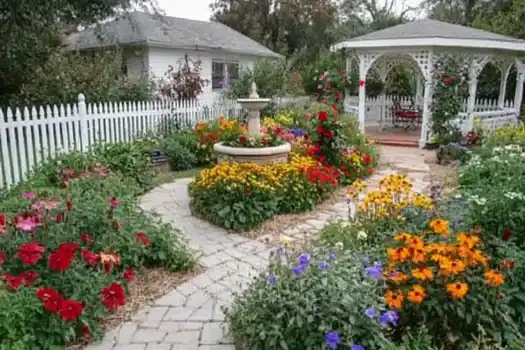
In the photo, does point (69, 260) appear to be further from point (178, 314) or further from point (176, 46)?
point (176, 46)

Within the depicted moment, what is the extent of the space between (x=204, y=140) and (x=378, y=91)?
8767 millimetres

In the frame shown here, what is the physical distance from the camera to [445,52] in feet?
36.0

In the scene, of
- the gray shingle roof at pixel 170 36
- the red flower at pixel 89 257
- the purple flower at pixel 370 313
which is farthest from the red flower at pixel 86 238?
the gray shingle roof at pixel 170 36

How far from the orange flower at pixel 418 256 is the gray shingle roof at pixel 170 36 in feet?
36.4

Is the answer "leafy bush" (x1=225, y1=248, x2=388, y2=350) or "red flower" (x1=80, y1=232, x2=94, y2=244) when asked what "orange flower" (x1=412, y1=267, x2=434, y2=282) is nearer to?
"leafy bush" (x1=225, y1=248, x2=388, y2=350)

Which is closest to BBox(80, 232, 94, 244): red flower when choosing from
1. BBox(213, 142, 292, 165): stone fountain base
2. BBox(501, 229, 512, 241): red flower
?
BBox(501, 229, 512, 241): red flower

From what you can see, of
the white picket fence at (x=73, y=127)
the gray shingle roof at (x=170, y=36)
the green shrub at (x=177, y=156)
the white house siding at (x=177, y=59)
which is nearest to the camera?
the white picket fence at (x=73, y=127)

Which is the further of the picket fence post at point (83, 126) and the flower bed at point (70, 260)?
the picket fence post at point (83, 126)

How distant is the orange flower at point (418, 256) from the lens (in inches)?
101

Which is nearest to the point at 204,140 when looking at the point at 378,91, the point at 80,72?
the point at 80,72

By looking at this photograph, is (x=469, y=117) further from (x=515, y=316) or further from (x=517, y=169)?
(x=515, y=316)

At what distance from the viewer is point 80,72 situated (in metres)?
9.41

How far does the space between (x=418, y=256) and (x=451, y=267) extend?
0.18 m

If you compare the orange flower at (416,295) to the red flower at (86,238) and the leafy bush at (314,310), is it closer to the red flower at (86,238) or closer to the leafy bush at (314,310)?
the leafy bush at (314,310)
